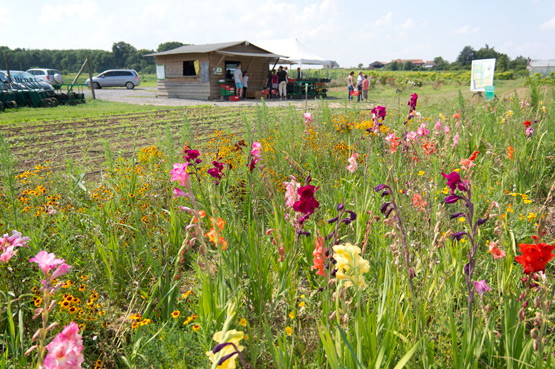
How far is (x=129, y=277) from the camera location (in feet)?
7.86

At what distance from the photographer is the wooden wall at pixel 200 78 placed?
17.9 meters

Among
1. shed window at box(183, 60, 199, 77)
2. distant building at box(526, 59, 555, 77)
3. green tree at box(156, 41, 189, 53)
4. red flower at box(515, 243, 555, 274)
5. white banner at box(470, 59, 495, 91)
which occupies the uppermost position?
green tree at box(156, 41, 189, 53)

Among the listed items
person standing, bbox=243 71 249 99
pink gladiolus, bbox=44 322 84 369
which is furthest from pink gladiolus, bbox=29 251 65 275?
person standing, bbox=243 71 249 99

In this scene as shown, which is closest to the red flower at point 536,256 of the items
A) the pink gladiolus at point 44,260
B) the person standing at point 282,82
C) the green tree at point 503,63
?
the pink gladiolus at point 44,260

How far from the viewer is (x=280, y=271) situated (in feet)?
6.57

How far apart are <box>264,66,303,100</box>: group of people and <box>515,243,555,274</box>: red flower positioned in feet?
61.3

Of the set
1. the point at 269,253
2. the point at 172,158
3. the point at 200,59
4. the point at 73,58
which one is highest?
the point at 73,58

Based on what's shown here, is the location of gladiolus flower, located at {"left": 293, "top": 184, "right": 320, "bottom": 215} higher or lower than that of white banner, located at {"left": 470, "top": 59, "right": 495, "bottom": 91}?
lower

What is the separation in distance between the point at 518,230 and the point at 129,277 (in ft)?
8.55

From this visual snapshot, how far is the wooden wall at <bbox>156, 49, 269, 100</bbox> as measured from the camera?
705 inches

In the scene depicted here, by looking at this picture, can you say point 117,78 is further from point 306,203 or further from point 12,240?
point 306,203

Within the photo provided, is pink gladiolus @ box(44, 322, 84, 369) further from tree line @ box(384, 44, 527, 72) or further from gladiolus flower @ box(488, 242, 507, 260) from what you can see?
tree line @ box(384, 44, 527, 72)

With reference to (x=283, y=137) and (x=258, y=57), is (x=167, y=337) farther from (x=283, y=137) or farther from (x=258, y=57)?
(x=258, y=57)

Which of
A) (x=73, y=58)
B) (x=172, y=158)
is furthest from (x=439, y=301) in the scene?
(x=73, y=58)
